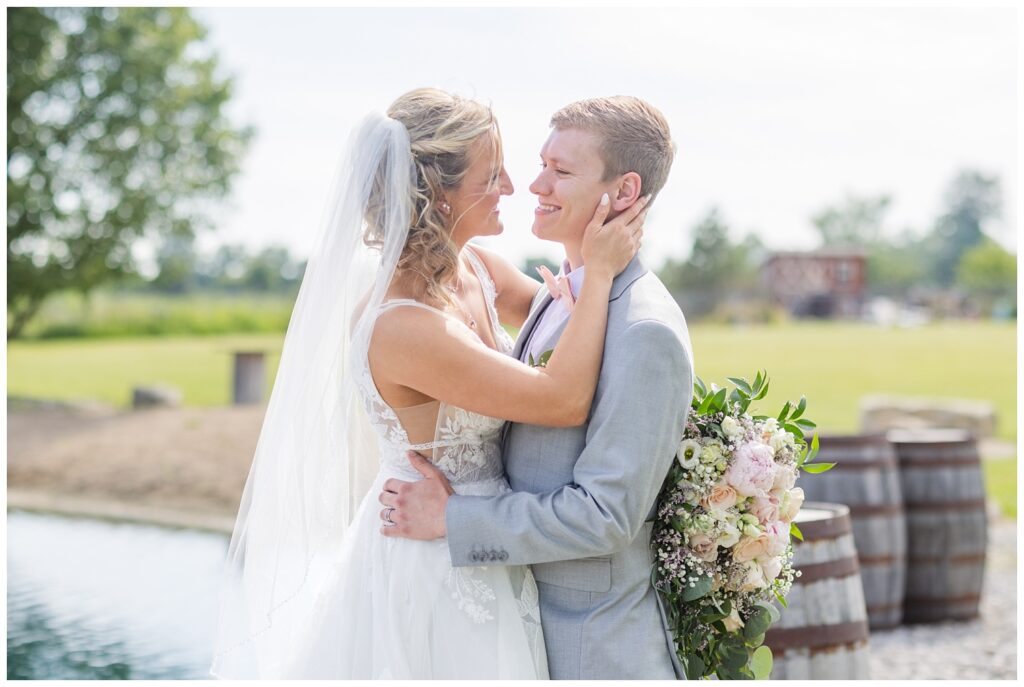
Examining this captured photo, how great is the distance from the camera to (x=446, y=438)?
3.12 meters

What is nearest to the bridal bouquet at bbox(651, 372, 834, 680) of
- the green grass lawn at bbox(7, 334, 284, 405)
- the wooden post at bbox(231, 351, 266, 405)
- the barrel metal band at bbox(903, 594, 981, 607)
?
the barrel metal band at bbox(903, 594, 981, 607)

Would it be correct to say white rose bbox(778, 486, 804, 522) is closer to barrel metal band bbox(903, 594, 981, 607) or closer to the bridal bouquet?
the bridal bouquet

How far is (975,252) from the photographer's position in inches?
3634

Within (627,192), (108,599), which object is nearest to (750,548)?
(627,192)

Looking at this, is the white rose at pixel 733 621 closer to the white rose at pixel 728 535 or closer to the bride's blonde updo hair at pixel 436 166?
the white rose at pixel 728 535

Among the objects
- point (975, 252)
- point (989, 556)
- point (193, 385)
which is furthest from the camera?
point (975, 252)

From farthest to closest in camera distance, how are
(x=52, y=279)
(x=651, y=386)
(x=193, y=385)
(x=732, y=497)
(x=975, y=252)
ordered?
1. (x=975, y=252)
2. (x=193, y=385)
3. (x=52, y=279)
4. (x=732, y=497)
5. (x=651, y=386)

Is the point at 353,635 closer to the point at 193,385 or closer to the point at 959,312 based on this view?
the point at 193,385

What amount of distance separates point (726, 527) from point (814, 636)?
185cm

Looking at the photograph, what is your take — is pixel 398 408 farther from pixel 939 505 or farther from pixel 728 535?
pixel 939 505

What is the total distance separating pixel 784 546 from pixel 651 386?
2.34ft

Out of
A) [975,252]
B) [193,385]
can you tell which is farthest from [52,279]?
[975,252]

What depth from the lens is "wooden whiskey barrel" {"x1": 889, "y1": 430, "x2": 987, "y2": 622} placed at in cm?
714

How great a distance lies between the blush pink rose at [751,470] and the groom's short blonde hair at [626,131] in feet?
2.49
